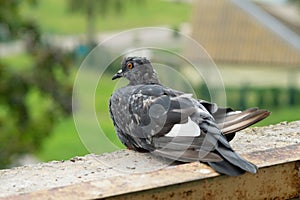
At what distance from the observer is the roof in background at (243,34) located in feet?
80.7

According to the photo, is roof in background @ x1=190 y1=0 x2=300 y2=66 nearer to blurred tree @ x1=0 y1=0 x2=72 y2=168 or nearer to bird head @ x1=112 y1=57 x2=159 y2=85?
blurred tree @ x1=0 y1=0 x2=72 y2=168

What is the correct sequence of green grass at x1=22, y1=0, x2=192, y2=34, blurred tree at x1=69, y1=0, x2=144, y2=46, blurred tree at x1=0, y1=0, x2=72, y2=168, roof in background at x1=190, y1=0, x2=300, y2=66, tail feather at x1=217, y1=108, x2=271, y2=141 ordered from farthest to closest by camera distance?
roof in background at x1=190, y1=0, x2=300, y2=66 → green grass at x1=22, y1=0, x2=192, y2=34 → blurred tree at x1=69, y1=0, x2=144, y2=46 → blurred tree at x1=0, y1=0, x2=72, y2=168 → tail feather at x1=217, y1=108, x2=271, y2=141

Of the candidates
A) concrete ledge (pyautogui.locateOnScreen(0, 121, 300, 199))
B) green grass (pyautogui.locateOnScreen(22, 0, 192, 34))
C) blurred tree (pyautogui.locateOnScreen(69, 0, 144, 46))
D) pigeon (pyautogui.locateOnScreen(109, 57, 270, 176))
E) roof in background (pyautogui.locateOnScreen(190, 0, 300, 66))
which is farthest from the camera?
roof in background (pyautogui.locateOnScreen(190, 0, 300, 66))

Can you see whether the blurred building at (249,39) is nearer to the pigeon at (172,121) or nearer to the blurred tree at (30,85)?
the blurred tree at (30,85)

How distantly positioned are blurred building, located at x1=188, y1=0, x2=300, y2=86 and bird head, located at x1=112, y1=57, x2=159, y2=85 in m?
20.9

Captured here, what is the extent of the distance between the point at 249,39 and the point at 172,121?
→ 23.3 meters

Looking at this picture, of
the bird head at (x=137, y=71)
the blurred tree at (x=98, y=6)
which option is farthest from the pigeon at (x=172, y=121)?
the blurred tree at (x=98, y=6)

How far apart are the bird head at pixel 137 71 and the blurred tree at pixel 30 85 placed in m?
6.75

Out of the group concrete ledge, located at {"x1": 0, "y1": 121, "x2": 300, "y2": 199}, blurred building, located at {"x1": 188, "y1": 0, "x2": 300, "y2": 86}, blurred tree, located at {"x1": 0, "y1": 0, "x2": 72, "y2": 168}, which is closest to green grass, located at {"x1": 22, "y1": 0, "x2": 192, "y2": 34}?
blurred building, located at {"x1": 188, "y1": 0, "x2": 300, "y2": 86}

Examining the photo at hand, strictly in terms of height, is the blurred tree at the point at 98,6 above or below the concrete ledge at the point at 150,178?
above

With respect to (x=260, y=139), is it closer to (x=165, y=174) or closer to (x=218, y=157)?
(x=218, y=157)

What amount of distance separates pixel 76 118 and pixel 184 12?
19.4 metres

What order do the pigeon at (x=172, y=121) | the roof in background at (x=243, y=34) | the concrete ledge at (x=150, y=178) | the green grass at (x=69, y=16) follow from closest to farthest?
the concrete ledge at (x=150, y=178)
the pigeon at (x=172, y=121)
the green grass at (x=69, y=16)
the roof in background at (x=243, y=34)

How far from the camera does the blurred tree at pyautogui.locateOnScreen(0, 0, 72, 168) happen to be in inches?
372
